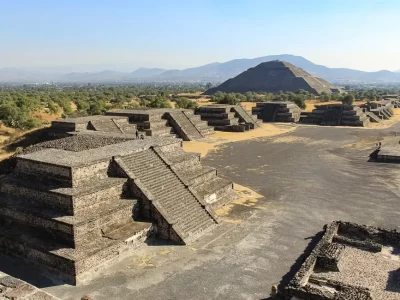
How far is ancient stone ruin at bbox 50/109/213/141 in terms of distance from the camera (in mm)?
30566

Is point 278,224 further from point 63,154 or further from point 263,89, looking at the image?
point 263,89

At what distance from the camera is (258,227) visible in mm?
15750

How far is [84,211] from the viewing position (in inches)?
524

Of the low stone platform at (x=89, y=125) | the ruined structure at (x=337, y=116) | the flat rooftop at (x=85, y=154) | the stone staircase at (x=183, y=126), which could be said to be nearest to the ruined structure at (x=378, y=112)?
the ruined structure at (x=337, y=116)

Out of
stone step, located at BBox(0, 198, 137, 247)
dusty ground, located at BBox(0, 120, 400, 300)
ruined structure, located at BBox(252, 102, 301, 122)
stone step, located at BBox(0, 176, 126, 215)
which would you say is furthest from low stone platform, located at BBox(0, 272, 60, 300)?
ruined structure, located at BBox(252, 102, 301, 122)

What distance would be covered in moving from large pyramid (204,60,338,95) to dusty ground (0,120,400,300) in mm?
107059

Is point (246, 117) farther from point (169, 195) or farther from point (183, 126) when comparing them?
point (169, 195)

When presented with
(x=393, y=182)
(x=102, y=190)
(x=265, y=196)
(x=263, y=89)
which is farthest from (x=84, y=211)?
(x=263, y=89)

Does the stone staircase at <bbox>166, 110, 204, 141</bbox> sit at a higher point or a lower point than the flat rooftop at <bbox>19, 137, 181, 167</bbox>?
lower

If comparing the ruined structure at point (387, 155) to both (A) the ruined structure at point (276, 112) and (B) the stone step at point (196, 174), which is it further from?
(A) the ruined structure at point (276, 112)

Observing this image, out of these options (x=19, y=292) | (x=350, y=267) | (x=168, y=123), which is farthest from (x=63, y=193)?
(x=168, y=123)

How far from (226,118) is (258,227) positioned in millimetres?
31507

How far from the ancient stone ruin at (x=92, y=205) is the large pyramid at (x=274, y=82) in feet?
387

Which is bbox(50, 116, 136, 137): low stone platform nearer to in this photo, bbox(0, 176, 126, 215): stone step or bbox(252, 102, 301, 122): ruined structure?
bbox(0, 176, 126, 215): stone step
